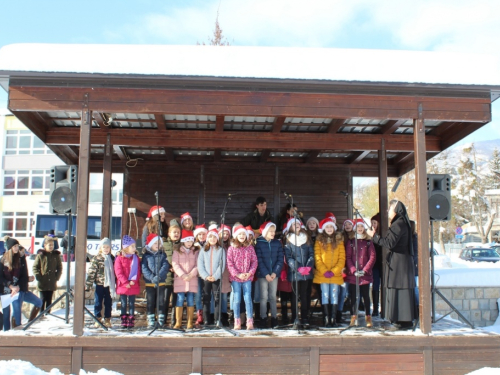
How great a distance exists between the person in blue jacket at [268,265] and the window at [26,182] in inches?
1275

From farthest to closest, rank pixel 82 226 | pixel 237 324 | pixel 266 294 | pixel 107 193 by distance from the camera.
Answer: pixel 107 193, pixel 266 294, pixel 237 324, pixel 82 226

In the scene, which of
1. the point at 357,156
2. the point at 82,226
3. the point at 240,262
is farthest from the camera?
the point at 357,156

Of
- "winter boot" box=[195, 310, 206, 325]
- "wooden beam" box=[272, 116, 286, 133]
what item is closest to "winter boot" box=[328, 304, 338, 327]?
"winter boot" box=[195, 310, 206, 325]

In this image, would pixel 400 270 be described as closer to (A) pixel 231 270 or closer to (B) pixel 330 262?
(B) pixel 330 262

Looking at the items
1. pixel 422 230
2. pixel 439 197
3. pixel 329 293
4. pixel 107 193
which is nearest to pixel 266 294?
pixel 329 293

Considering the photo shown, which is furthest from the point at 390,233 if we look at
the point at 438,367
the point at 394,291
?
the point at 438,367

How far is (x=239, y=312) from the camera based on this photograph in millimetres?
6297

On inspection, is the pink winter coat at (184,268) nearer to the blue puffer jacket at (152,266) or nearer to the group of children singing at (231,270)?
the group of children singing at (231,270)

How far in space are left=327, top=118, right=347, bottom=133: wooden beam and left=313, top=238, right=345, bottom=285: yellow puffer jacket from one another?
1.96 meters

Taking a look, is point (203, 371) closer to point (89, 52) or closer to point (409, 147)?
point (89, 52)

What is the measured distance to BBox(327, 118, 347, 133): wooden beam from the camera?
7.47 m

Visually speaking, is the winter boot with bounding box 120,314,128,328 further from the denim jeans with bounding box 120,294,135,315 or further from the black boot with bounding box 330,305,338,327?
the black boot with bounding box 330,305,338,327

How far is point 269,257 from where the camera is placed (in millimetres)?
6578

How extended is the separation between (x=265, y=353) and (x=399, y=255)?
2274 mm
